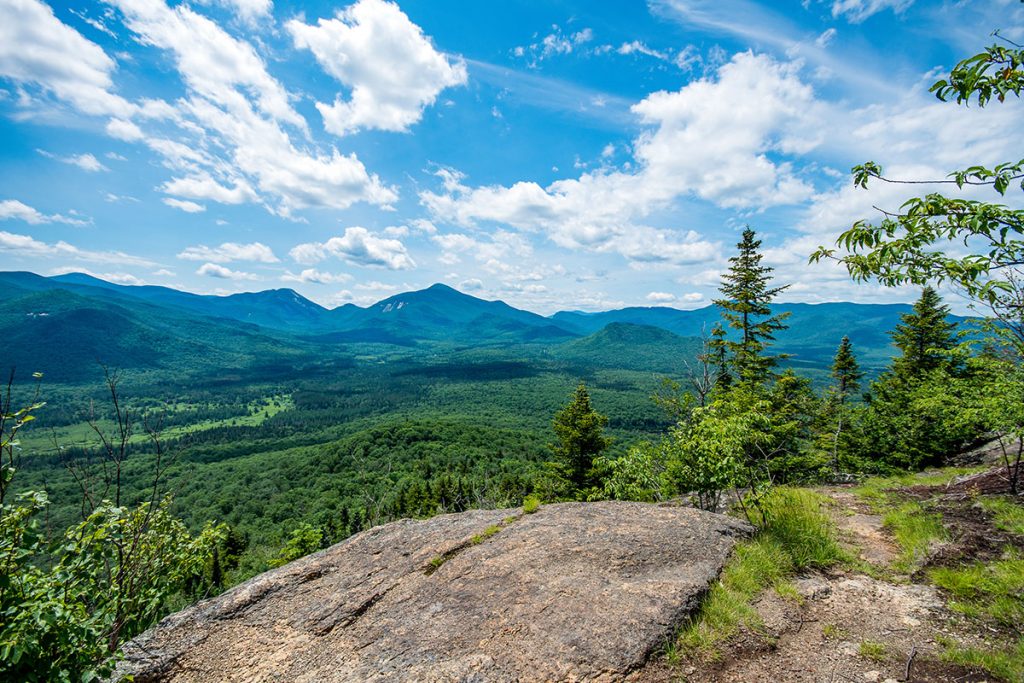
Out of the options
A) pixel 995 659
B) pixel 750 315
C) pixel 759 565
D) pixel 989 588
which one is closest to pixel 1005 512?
pixel 989 588

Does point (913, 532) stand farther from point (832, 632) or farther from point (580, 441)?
point (580, 441)

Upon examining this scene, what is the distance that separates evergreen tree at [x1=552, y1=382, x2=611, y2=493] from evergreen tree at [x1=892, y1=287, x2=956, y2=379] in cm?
2024

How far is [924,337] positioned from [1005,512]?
28550mm

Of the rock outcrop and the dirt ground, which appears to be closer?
the dirt ground

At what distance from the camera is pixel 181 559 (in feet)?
43.8

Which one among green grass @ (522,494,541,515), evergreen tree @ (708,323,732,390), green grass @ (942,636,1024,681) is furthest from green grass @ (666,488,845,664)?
evergreen tree @ (708,323,732,390)

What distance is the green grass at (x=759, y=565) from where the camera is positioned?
4176mm

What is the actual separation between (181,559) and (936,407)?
2558 centimetres

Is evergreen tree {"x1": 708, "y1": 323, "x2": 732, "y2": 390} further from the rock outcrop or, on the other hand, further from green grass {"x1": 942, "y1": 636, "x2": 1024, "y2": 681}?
green grass {"x1": 942, "y1": 636, "x2": 1024, "y2": 681}

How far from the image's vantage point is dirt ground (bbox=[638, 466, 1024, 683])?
3760 mm

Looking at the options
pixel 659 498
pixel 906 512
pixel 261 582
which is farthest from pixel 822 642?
pixel 261 582

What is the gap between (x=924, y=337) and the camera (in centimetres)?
2702

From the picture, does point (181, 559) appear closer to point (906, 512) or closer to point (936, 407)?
point (906, 512)

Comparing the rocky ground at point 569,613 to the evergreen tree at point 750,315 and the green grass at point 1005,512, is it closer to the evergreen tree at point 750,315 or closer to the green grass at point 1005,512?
the green grass at point 1005,512
